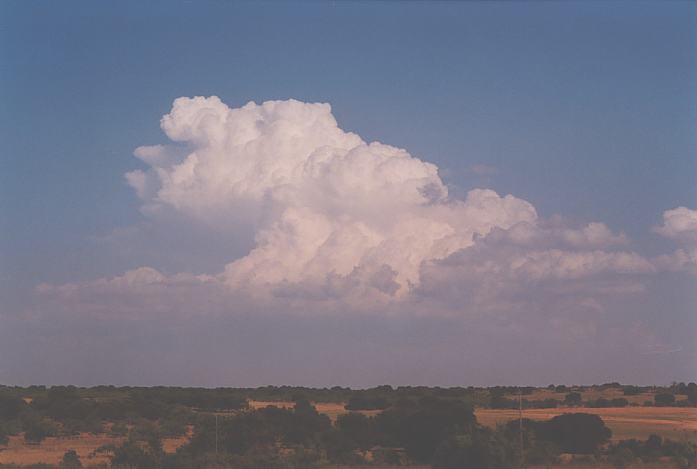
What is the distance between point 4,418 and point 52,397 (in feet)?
69.2

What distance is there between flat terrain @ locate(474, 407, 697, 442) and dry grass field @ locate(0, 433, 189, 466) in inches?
1042

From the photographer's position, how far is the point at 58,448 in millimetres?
66625

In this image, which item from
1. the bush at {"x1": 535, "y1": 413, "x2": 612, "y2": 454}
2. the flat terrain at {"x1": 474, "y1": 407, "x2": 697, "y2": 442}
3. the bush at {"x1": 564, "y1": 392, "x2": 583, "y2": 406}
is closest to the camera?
the bush at {"x1": 535, "y1": 413, "x2": 612, "y2": 454}

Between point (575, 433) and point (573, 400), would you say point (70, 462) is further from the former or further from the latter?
point (573, 400)

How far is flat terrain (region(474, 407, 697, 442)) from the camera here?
70.8 m

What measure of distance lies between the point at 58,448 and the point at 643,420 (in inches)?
2136

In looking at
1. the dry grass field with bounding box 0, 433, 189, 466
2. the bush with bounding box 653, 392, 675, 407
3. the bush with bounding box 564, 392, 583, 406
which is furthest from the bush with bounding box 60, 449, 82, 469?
the bush with bounding box 564, 392, 583, 406

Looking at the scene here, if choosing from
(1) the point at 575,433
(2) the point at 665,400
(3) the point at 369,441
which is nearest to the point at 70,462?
(3) the point at 369,441

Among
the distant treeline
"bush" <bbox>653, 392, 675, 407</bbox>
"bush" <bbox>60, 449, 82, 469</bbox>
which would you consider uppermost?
"bush" <bbox>653, 392, 675, 407</bbox>

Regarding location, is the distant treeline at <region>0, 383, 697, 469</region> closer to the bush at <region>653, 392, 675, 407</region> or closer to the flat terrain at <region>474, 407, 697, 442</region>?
the flat terrain at <region>474, 407, 697, 442</region>

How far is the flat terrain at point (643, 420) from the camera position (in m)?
70.8

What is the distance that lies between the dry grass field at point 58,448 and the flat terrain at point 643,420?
26477 mm

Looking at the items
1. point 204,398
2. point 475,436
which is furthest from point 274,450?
point 204,398

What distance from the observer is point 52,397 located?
10569 cm
